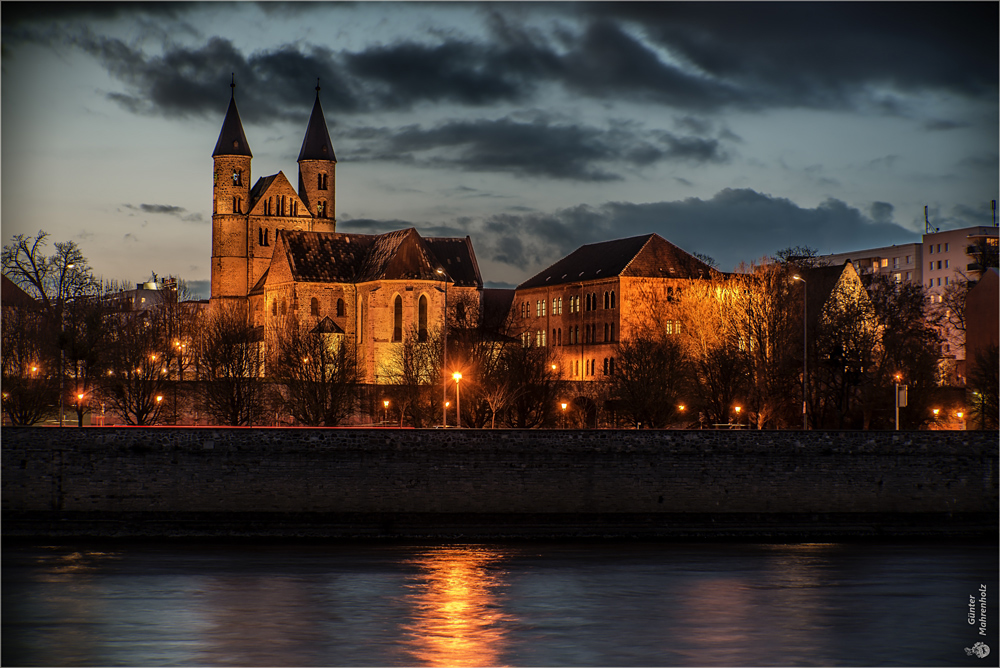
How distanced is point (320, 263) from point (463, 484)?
6257 cm

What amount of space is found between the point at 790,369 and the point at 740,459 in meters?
27.9

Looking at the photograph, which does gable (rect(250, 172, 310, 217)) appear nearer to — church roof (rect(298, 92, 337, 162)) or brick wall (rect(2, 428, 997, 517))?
church roof (rect(298, 92, 337, 162))

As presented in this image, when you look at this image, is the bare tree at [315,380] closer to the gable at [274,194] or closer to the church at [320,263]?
the church at [320,263]

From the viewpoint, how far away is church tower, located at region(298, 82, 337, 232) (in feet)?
403

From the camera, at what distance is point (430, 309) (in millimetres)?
97625

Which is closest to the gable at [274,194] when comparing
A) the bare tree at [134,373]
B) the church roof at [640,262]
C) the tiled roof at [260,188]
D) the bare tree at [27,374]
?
the tiled roof at [260,188]

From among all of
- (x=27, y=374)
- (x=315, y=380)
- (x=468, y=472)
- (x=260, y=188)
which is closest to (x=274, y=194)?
(x=260, y=188)

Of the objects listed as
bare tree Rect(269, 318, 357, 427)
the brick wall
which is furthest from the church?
the brick wall

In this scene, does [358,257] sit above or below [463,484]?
above

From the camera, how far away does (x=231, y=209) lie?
120 meters

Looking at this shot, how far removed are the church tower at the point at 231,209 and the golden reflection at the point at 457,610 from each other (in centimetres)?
8504

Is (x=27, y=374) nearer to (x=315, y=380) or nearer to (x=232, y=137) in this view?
(x=315, y=380)

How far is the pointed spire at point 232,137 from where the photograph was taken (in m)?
120

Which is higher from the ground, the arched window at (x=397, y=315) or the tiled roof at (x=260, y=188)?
the tiled roof at (x=260, y=188)
